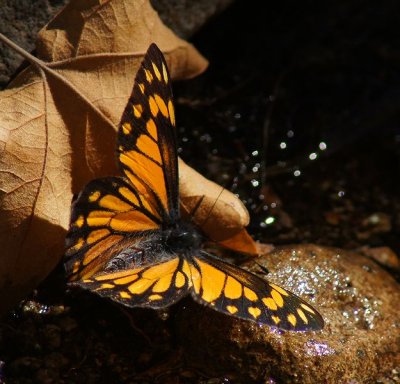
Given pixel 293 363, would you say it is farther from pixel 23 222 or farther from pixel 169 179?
pixel 23 222

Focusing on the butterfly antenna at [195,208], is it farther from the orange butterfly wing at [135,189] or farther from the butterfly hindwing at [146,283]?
the butterfly hindwing at [146,283]

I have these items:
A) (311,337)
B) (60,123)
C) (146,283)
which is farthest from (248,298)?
(60,123)

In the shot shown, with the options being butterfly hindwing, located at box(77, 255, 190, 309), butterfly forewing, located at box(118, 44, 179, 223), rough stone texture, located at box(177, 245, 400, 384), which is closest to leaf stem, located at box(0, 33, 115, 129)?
butterfly forewing, located at box(118, 44, 179, 223)

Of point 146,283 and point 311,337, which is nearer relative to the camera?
point 146,283

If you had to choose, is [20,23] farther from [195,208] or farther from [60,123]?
[195,208]

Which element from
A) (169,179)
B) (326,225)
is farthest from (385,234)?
(169,179)

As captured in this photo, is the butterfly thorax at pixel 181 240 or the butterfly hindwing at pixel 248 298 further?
the butterfly thorax at pixel 181 240

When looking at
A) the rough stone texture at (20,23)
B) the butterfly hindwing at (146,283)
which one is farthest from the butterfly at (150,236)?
the rough stone texture at (20,23)


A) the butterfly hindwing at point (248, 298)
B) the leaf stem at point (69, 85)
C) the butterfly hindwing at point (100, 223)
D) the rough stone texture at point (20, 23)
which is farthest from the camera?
the rough stone texture at point (20, 23)
